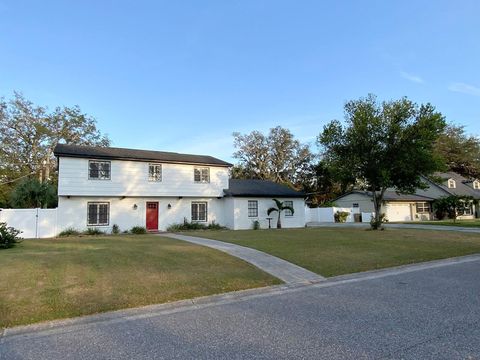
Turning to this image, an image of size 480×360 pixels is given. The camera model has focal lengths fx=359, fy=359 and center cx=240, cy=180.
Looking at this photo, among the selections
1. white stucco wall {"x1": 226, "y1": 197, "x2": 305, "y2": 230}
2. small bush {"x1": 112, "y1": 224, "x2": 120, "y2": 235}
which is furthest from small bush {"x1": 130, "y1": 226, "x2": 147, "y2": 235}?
white stucco wall {"x1": 226, "y1": 197, "x2": 305, "y2": 230}

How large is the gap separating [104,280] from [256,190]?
19.7m

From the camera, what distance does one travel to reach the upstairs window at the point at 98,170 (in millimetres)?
A: 21594

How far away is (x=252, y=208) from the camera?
86.5 feet

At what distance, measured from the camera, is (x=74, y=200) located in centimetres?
2139

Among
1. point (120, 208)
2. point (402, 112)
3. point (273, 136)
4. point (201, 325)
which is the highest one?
point (273, 136)

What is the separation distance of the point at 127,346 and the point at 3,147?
37.5m

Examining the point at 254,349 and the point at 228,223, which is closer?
the point at 254,349

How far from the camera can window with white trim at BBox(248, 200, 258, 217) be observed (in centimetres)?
2622

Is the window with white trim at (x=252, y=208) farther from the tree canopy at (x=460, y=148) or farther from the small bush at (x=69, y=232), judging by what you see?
the tree canopy at (x=460, y=148)

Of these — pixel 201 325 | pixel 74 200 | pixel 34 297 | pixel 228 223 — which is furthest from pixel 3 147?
pixel 201 325

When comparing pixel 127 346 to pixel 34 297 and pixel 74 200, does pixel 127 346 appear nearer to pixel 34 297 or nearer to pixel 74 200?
pixel 34 297

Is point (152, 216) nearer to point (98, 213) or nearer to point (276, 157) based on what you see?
point (98, 213)

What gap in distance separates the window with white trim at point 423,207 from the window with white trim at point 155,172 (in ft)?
105

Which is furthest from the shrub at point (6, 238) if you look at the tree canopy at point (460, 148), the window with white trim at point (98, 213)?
the tree canopy at point (460, 148)
